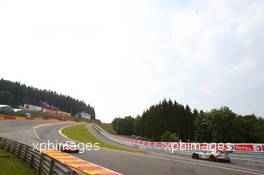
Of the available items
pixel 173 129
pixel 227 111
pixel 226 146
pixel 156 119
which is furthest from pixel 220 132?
pixel 226 146

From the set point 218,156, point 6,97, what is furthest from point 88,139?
point 6,97

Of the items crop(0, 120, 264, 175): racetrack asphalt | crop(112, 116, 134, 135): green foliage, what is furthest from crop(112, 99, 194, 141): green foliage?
crop(0, 120, 264, 175): racetrack asphalt

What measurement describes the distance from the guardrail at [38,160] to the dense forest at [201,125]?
61.0 meters

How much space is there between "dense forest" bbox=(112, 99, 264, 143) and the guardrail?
6097 cm

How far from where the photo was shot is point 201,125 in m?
87.4

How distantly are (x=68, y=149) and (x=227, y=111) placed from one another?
228ft

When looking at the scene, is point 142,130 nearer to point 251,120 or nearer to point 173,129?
point 173,129

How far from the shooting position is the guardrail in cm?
886

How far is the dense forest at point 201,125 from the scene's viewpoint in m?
80.5

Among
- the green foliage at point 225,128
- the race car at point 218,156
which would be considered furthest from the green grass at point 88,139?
the green foliage at point 225,128

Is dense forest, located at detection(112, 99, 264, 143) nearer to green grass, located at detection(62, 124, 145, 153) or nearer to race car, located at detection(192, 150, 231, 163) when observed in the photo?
green grass, located at detection(62, 124, 145, 153)

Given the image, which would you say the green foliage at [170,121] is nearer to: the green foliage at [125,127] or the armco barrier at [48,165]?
the green foliage at [125,127]

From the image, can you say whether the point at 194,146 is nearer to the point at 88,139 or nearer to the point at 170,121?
the point at 88,139

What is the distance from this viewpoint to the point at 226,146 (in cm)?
2770
